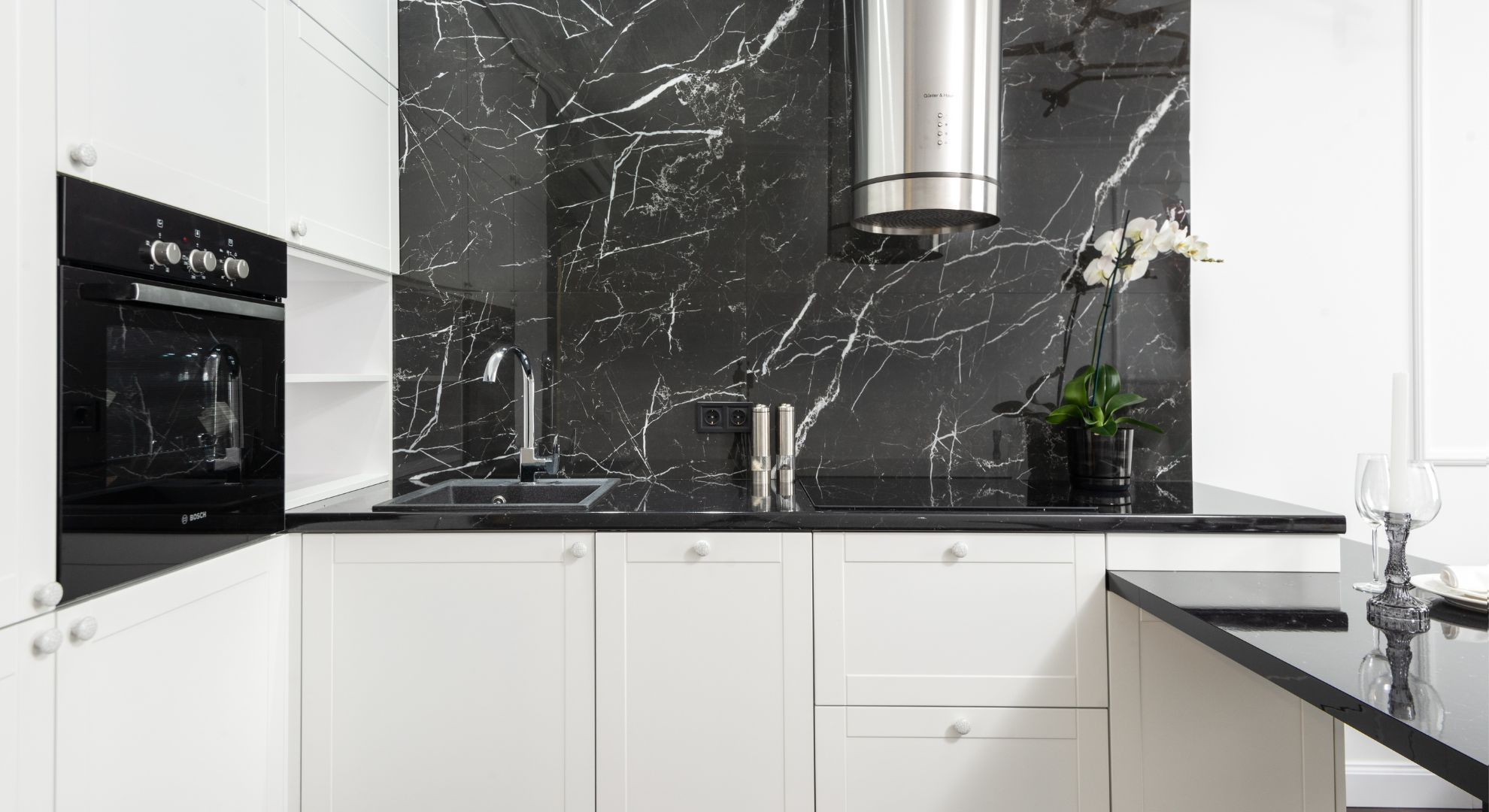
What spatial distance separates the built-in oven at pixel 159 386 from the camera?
1.13 metres

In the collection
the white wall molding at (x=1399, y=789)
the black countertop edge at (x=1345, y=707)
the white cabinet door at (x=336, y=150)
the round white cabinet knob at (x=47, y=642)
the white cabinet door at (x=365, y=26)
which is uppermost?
the white cabinet door at (x=365, y=26)

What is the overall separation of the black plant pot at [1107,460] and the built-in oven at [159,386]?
188 centimetres

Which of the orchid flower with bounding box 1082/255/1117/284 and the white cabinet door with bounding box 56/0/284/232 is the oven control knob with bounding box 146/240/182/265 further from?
the orchid flower with bounding box 1082/255/1117/284

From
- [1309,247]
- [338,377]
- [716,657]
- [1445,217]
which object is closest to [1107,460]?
[1309,247]

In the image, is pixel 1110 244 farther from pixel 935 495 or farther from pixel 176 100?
pixel 176 100

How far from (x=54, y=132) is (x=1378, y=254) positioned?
301 cm

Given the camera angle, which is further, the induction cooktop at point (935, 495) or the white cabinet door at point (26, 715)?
the induction cooktop at point (935, 495)

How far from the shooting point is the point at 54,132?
1.09m

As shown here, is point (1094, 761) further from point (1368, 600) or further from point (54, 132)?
point (54, 132)

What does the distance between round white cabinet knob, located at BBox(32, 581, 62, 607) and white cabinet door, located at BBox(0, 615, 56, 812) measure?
1.0 inches

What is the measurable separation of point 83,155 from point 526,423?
3.67 feet

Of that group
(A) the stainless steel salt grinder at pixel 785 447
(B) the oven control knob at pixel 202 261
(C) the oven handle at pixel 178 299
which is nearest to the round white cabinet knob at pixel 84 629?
(C) the oven handle at pixel 178 299

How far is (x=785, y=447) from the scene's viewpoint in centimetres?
205

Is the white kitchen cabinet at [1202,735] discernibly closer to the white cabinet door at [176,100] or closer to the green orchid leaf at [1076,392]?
the green orchid leaf at [1076,392]
